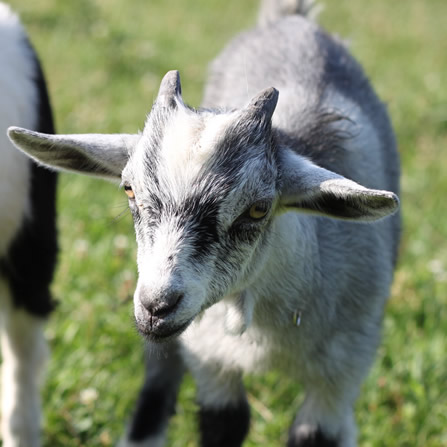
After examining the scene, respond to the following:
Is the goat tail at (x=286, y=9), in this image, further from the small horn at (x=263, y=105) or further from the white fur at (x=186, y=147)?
the white fur at (x=186, y=147)

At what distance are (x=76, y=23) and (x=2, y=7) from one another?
547cm

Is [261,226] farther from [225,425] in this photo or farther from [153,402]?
[153,402]

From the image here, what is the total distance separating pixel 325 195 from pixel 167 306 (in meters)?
0.70

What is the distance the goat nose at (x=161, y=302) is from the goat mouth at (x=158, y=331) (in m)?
0.06

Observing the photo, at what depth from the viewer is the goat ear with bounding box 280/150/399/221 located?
2.38 metres

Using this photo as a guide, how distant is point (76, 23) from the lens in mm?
8977

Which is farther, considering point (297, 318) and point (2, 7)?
point (2, 7)

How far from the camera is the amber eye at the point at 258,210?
252cm

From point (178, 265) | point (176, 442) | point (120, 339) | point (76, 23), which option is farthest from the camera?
point (76, 23)

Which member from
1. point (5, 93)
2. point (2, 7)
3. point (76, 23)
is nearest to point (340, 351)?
point (5, 93)

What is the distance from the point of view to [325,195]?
2.53 metres

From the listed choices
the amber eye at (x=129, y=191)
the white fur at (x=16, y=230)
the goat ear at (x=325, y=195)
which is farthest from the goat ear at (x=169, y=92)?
the white fur at (x=16, y=230)

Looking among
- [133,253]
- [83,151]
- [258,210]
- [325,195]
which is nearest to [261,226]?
[258,210]

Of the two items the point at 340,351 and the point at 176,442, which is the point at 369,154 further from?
the point at 176,442
